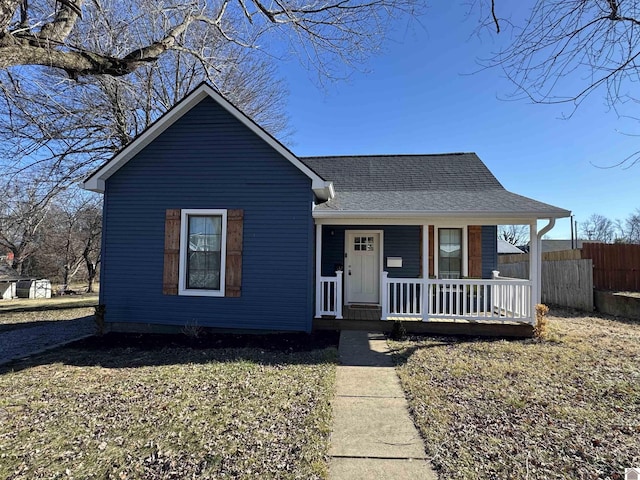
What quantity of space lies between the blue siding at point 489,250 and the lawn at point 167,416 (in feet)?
18.3

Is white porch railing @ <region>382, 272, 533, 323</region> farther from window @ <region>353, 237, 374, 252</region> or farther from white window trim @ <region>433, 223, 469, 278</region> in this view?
window @ <region>353, 237, 374, 252</region>

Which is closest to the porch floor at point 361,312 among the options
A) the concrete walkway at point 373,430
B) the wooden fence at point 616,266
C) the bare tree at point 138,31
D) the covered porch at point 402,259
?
the covered porch at point 402,259

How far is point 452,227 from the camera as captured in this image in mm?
9039

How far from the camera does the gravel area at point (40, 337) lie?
6.01 meters

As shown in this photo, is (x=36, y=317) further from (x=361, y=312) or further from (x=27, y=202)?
(x=361, y=312)

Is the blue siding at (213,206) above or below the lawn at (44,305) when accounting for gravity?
above

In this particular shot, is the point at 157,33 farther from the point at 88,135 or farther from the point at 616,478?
the point at 616,478

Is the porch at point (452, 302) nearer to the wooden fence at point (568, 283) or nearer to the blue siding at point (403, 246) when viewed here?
the blue siding at point (403, 246)

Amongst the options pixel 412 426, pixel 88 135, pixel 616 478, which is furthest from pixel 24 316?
pixel 616 478

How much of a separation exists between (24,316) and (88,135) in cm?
617

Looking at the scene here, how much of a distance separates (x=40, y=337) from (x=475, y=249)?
34.5 feet

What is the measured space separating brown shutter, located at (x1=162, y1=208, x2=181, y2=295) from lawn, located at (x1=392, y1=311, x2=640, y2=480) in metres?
4.76

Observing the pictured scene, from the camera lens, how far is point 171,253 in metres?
7.14

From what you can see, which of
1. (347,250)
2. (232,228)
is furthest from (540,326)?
(232,228)
